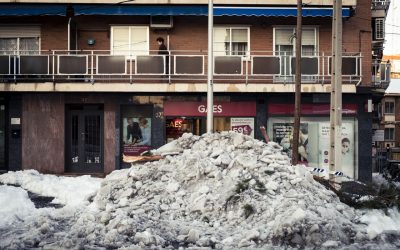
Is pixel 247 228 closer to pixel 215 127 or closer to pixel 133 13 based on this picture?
pixel 215 127

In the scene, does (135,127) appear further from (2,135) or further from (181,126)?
(2,135)

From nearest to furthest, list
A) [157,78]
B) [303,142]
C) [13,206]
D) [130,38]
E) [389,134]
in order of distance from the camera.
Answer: [13,206], [157,78], [303,142], [130,38], [389,134]

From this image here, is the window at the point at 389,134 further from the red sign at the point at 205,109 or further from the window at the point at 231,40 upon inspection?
the red sign at the point at 205,109

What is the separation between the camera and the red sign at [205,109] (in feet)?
66.5

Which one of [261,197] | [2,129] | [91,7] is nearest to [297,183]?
[261,197]

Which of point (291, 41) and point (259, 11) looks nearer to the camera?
point (259, 11)

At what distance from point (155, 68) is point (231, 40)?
11.8 feet

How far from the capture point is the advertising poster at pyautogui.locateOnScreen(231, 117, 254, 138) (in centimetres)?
2056

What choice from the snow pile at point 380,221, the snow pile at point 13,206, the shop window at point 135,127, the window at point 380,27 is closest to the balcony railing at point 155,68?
the shop window at point 135,127

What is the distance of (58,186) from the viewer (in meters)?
15.7

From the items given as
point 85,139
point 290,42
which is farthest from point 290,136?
point 85,139

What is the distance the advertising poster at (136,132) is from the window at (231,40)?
14.0 feet

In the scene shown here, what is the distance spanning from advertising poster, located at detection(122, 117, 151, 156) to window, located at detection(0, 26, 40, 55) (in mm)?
4963

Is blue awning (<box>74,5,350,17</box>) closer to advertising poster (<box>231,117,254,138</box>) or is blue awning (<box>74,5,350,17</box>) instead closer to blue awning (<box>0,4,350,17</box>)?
blue awning (<box>0,4,350,17</box>)
